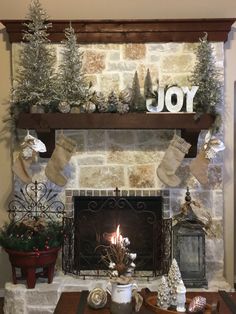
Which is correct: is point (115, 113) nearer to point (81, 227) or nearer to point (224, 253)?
point (81, 227)

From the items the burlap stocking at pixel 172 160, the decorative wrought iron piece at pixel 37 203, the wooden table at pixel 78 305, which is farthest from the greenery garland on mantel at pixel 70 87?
the wooden table at pixel 78 305

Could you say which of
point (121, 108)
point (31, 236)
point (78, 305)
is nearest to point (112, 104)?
point (121, 108)

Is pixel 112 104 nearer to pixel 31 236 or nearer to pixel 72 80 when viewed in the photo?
pixel 72 80

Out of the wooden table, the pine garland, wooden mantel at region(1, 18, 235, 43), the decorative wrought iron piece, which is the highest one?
wooden mantel at region(1, 18, 235, 43)

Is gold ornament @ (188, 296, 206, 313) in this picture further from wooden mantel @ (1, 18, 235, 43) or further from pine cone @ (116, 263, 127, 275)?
wooden mantel @ (1, 18, 235, 43)

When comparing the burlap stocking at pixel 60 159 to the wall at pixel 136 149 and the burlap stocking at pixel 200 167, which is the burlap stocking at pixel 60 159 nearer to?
the wall at pixel 136 149

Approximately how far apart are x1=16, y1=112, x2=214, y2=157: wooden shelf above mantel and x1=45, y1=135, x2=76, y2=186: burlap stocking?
0.15 metres

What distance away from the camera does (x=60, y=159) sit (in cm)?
358

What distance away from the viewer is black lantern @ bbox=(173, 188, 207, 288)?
133 inches

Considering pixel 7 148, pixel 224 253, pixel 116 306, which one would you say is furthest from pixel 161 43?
pixel 116 306

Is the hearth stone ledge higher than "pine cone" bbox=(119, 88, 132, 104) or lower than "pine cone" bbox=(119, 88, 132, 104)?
lower

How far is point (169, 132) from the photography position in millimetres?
3730

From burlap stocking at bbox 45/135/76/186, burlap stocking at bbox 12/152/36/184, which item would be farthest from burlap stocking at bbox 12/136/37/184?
burlap stocking at bbox 45/135/76/186

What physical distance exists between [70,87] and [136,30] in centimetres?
68
